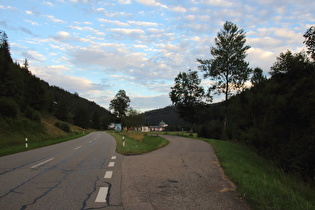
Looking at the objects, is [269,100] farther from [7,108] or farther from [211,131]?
[211,131]

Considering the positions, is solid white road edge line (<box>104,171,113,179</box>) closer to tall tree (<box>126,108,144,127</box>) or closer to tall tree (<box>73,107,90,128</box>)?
tall tree (<box>126,108,144,127</box>)

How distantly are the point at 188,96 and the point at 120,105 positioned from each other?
48.1 meters

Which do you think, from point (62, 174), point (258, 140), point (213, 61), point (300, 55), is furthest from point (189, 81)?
point (62, 174)

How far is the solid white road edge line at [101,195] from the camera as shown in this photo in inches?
207

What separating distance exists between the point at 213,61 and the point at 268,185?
28263mm

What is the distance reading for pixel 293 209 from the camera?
4504mm

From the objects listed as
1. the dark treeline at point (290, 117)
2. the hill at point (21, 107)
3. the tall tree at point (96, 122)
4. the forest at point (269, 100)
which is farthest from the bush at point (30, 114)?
the tall tree at point (96, 122)

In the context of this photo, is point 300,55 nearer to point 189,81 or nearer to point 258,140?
point 258,140

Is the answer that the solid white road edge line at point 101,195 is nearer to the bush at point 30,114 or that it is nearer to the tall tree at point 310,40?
the tall tree at point 310,40

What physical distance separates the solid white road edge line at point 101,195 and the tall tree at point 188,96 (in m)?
45.5

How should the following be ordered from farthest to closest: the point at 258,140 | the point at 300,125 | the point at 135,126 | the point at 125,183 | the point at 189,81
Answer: the point at 135,126 < the point at 189,81 < the point at 258,140 < the point at 300,125 < the point at 125,183

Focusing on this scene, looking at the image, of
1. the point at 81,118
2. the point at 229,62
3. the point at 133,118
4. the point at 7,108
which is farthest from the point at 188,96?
the point at 81,118

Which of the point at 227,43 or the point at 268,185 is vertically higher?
the point at 227,43

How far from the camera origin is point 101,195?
5641mm
